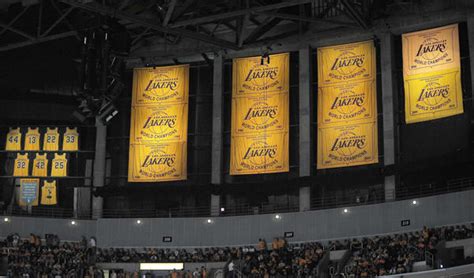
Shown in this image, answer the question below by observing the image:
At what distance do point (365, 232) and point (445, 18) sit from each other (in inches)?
530

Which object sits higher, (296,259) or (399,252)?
(399,252)

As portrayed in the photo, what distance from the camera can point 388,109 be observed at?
48.9m

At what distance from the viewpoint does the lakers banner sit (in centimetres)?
4603

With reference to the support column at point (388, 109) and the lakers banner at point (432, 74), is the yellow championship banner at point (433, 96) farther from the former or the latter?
the support column at point (388, 109)

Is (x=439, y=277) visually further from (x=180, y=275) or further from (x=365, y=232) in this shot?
(x=180, y=275)

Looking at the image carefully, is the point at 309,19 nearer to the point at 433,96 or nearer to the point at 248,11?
the point at 248,11

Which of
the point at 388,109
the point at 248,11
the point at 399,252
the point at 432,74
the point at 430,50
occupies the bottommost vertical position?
the point at 399,252

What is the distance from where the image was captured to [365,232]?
47438 mm

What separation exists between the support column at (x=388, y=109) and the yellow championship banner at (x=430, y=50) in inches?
42.2

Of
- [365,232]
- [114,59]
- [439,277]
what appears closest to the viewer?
[439,277]

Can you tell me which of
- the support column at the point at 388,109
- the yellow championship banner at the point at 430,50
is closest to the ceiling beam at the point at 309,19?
the support column at the point at 388,109

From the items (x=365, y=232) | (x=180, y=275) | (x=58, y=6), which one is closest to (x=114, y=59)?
(x=58, y=6)

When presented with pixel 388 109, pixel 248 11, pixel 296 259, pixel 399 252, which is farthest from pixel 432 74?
pixel 296 259

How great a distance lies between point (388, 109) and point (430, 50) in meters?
4.26
